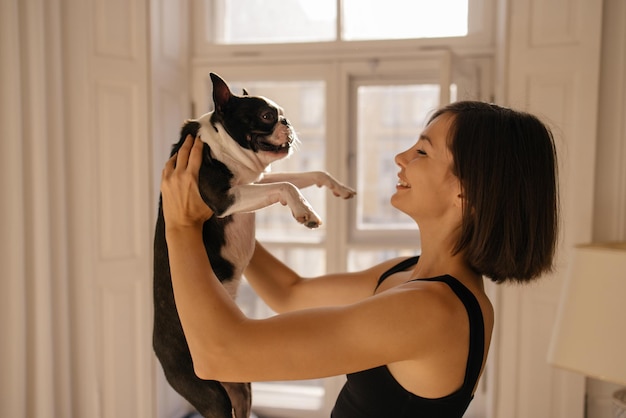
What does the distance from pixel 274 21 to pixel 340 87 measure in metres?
0.53

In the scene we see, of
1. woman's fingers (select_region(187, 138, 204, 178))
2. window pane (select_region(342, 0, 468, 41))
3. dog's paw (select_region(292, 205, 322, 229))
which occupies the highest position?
window pane (select_region(342, 0, 468, 41))

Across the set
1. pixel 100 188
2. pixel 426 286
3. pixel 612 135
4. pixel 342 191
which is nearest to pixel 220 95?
pixel 342 191

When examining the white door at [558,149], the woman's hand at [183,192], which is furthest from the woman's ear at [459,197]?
the white door at [558,149]

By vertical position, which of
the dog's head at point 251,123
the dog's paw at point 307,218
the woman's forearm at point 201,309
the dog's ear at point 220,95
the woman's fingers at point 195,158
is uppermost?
the dog's ear at point 220,95

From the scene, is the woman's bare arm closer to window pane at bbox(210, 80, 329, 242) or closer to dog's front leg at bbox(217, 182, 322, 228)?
dog's front leg at bbox(217, 182, 322, 228)

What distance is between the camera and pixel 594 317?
154 cm

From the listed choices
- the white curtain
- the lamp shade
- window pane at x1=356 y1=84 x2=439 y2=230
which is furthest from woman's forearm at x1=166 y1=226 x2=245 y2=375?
window pane at x1=356 y1=84 x2=439 y2=230

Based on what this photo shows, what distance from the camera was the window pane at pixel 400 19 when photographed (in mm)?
2549

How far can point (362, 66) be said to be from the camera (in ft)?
8.32

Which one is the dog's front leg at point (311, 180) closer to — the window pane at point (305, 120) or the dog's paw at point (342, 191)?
the dog's paw at point (342, 191)

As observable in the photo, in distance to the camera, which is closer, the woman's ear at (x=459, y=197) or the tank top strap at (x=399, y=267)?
the woman's ear at (x=459, y=197)

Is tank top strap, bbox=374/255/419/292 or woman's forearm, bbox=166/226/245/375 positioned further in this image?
tank top strap, bbox=374/255/419/292

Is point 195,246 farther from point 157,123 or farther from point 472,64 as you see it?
point 472,64

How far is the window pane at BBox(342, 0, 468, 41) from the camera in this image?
2549 millimetres
